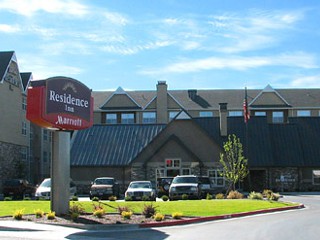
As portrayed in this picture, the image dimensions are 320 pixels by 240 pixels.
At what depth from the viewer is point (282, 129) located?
50.8 m

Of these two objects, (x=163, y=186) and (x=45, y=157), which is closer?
(x=163, y=186)

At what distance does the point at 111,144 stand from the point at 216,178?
420 inches

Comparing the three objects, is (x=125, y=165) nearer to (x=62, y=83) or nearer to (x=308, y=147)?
(x=308, y=147)

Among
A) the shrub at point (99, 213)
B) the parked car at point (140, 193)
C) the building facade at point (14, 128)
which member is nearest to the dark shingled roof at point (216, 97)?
the building facade at point (14, 128)

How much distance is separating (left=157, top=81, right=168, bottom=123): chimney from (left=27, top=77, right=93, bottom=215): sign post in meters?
51.5

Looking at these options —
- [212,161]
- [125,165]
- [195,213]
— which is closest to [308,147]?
[212,161]

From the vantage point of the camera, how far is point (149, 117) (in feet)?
237

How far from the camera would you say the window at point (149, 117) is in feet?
237

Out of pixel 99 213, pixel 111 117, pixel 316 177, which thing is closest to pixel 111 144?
pixel 316 177

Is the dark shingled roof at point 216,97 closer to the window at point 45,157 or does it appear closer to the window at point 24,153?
the window at point 45,157

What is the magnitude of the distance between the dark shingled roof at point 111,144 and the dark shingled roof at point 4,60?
29.8 ft

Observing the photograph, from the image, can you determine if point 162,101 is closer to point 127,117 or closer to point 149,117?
point 149,117

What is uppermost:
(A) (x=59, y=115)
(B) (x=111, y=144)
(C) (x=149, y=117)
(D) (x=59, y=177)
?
(C) (x=149, y=117)

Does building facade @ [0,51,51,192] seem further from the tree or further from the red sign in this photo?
the red sign
